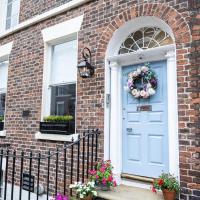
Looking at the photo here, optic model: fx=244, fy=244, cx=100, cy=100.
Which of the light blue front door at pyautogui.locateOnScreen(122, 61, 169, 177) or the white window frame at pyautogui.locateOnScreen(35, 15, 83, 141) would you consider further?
the white window frame at pyautogui.locateOnScreen(35, 15, 83, 141)

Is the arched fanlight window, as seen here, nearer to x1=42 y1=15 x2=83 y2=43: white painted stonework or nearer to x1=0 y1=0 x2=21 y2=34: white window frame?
x1=42 y1=15 x2=83 y2=43: white painted stonework

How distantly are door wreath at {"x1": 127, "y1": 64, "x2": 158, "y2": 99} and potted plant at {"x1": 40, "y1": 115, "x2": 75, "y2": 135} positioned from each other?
147 centimetres

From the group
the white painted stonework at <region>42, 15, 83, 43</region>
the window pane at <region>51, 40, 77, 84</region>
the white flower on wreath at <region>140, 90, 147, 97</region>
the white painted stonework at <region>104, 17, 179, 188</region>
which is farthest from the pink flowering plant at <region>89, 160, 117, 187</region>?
the white painted stonework at <region>42, 15, 83, 43</region>

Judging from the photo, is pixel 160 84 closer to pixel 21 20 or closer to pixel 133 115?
pixel 133 115

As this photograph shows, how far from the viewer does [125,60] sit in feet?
15.4

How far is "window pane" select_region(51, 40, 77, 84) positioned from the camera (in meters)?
5.50

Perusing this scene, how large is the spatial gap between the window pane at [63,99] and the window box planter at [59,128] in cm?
28

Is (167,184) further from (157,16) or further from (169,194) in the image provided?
(157,16)

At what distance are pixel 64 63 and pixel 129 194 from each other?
324 cm

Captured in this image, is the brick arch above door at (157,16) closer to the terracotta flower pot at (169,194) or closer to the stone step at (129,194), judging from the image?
the terracotta flower pot at (169,194)

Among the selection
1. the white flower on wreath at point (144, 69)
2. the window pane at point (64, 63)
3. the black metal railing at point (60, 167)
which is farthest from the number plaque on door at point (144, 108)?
the window pane at point (64, 63)

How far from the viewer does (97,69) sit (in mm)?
4809

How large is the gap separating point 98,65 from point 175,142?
2054mm

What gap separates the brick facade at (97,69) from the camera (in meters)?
3.61
